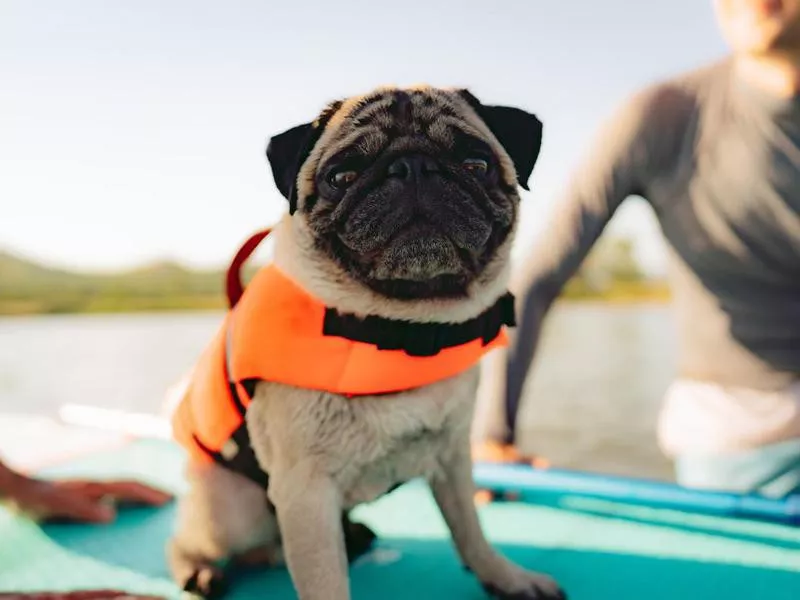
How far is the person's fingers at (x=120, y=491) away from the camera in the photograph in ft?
6.32

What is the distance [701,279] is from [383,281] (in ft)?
4.40

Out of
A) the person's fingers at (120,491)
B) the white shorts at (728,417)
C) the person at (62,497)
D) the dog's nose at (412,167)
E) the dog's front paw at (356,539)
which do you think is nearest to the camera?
the dog's nose at (412,167)

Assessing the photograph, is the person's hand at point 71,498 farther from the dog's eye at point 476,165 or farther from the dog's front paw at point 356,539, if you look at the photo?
the dog's eye at point 476,165

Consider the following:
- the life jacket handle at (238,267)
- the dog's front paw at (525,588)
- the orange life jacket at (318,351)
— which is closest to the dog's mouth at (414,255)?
the orange life jacket at (318,351)

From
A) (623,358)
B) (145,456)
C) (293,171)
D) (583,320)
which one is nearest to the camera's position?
(293,171)

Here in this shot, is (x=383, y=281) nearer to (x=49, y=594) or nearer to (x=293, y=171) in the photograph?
(x=293, y=171)

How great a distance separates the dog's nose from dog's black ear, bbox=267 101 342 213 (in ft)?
0.54

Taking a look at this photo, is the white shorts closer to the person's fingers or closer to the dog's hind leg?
the dog's hind leg

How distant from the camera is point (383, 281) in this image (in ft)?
3.99

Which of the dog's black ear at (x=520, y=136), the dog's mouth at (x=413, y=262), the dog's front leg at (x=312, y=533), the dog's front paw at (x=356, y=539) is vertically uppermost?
the dog's black ear at (x=520, y=136)

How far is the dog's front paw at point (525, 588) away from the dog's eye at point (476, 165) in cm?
82

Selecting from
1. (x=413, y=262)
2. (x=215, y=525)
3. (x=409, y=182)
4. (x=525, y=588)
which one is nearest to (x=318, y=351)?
(x=413, y=262)

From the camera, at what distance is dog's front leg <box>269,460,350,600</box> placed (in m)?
1.18

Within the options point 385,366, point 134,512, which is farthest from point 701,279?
point 134,512
